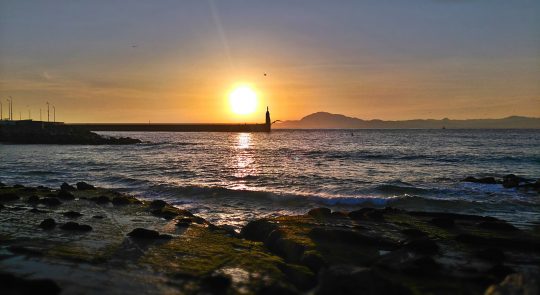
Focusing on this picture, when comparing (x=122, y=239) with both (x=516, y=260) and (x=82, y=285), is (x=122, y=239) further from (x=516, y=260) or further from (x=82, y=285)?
(x=516, y=260)

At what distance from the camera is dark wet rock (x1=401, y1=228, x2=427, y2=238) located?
34.9ft

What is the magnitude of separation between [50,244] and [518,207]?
1713 cm

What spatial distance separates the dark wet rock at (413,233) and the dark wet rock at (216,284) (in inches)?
221

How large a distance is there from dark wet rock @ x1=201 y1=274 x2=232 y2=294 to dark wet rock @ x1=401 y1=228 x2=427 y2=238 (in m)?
5.61

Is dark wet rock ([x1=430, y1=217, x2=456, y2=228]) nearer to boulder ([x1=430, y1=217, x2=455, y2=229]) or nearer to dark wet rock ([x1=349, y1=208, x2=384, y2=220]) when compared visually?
boulder ([x1=430, y1=217, x2=455, y2=229])

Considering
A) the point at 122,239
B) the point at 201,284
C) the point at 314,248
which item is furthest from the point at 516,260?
the point at 122,239

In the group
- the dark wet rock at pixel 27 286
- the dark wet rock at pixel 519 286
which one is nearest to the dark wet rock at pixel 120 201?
the dark wet rock at pixel 27 286

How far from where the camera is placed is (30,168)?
32.0m

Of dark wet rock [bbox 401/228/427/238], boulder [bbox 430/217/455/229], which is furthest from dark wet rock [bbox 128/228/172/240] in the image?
boulder [bbox 430/217/455/229]

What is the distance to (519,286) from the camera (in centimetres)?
554

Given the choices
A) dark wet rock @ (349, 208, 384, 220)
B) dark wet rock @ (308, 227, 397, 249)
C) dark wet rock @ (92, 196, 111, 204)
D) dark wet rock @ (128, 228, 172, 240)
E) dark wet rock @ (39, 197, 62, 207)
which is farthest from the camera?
dark wet rock @ (92, 196, 111, 204)

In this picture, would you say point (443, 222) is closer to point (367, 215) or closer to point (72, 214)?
point (367, 215)

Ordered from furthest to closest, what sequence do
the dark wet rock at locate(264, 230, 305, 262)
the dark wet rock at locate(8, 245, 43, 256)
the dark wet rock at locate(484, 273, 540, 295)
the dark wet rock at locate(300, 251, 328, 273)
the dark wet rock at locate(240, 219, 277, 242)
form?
the dark wet rock at locate(240, 219, 277, 242) < the dark wet rock at locate(264, 230, 305, 262) < the dark wet rock at locate(8, 245, 43, 256) < the dark wet rock at locate(300, 251, 328, 273) < the dark wet rock at locate(484, 273, 540, 295)

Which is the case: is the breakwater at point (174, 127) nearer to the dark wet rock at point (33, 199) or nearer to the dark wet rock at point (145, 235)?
the dark wet rock at point (33, 199)
